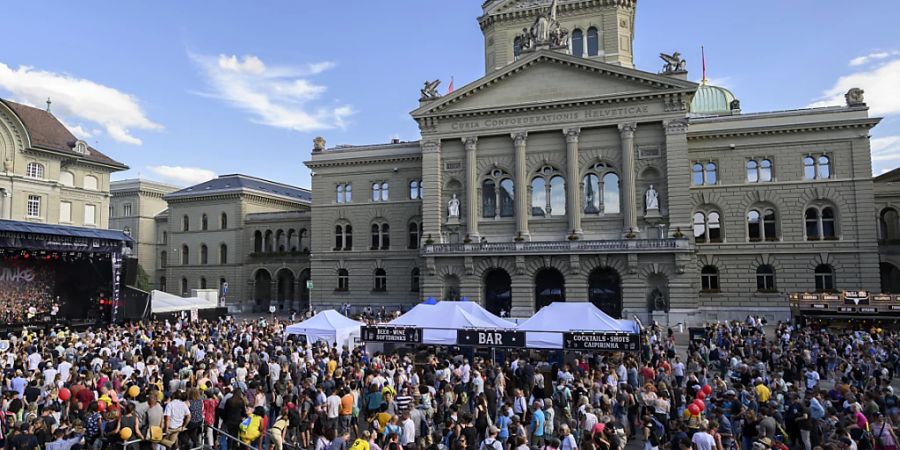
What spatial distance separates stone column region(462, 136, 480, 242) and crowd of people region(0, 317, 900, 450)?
72.4 ft

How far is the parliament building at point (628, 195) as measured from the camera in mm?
42281

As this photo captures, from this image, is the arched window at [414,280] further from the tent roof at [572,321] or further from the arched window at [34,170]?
the arched window at [34,170]

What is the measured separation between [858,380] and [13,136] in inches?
1956

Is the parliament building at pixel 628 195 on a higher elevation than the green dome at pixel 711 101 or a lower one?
lower

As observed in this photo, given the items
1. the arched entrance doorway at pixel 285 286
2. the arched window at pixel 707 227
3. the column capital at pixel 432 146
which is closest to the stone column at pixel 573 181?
the arched window at pixel 707 227

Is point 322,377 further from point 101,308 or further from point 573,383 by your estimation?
point 101,308

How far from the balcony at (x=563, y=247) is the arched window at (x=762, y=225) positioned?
693 cm

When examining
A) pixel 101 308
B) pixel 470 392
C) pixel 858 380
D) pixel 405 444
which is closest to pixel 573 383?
pixel 470 392

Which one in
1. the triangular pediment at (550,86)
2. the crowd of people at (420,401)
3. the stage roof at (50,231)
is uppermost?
the triangular pediment at (550,86)

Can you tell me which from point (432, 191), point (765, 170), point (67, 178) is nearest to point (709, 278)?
point (765, 170)

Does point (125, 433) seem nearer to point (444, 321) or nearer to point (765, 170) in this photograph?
point (444, 321)

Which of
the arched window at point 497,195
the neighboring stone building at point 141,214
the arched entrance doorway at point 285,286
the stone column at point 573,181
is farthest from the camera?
the neighboring stone building at point 141,214

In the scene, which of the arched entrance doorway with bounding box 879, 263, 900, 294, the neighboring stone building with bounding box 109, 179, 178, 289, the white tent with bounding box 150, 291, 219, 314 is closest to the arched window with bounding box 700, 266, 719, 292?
the arched entrance doorway with bounding box 879, 263, 900, 294

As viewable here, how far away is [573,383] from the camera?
18250mm
